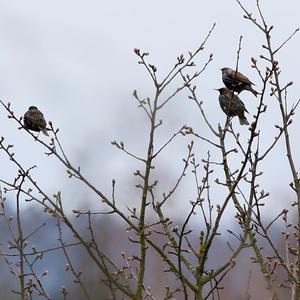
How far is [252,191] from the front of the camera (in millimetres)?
4359

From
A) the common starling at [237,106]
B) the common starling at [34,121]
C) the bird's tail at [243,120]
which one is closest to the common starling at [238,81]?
the common starling at [237,106]

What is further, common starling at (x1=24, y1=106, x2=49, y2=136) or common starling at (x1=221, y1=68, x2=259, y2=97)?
common starling at (x1=24, y1=106, x2=49, y2=136)

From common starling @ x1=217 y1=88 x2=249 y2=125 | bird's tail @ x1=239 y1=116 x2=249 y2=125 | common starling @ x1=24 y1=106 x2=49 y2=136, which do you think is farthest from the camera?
common starling @ x1=24 y1=106 x2=49 y2=136

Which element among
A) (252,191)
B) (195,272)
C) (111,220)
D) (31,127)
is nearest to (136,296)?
(195,272)

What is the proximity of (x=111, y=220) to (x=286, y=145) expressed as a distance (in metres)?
1.36

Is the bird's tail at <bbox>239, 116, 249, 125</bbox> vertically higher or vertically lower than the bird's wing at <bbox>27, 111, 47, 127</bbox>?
lower

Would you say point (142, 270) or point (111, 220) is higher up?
point (111, 220)

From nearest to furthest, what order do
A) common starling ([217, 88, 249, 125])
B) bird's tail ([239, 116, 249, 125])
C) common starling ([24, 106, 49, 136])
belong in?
common starling ([217, 88, 249, 125]) → bird's tail ([239, 116, 249, 125]) → common starling ([24, 106, 49, 136])

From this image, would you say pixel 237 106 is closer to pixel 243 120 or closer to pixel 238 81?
pixel 243 120

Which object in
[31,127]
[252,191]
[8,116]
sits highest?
[31,127]

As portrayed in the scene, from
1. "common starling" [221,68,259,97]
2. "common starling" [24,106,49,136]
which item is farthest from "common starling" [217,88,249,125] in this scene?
"common starling" [24,106,49,136]

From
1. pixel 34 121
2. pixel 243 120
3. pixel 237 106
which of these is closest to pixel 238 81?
pixel 237 106

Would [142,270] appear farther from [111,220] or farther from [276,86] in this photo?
[276,86]

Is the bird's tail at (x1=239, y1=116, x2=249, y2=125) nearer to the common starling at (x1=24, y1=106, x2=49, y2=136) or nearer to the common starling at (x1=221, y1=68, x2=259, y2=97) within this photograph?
the common starling at (x1=221, y1=68, x2=259, y2=97)
